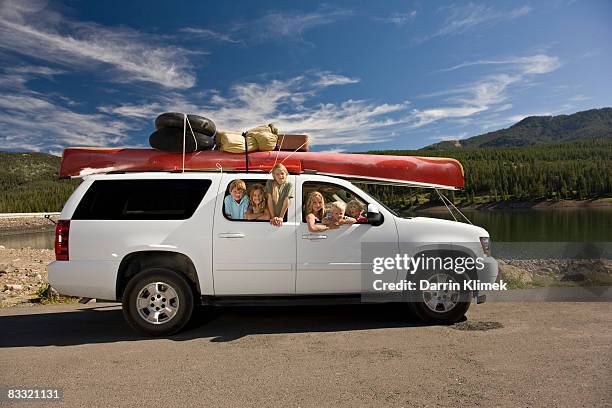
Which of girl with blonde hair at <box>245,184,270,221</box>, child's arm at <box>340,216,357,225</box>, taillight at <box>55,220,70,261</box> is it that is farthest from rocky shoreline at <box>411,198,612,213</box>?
taillight at <box>55,220,70,261</box>

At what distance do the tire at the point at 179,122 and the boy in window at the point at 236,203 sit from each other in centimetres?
128

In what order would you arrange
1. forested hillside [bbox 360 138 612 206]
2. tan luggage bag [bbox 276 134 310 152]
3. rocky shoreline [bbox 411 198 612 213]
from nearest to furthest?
tan luggage bag [bbox 276 134 310 152], rocky shoreline [bbox 411 198 612 213], forested hillside [bbox 360 138 612 206]

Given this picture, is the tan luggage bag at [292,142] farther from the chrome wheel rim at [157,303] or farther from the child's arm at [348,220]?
the chrome wheel rim at [157,303]

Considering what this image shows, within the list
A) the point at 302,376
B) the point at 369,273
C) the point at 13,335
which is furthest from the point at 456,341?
the point at 13,335

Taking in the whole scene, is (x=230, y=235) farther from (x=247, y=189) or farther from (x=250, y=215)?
(x=247, y=189)

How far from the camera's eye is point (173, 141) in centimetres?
638

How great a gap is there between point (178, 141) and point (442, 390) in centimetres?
471

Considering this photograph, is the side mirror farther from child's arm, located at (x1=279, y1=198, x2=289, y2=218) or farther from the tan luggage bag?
the tan luggage bag

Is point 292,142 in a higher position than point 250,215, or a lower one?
higher

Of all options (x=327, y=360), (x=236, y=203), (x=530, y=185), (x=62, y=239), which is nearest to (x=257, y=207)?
(x=236, y=203)

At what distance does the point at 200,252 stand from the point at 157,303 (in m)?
0.86

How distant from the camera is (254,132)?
6.59 meters

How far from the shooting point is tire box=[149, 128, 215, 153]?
20.9 ft

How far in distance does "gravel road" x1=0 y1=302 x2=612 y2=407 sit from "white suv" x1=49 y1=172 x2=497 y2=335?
0.45 m
